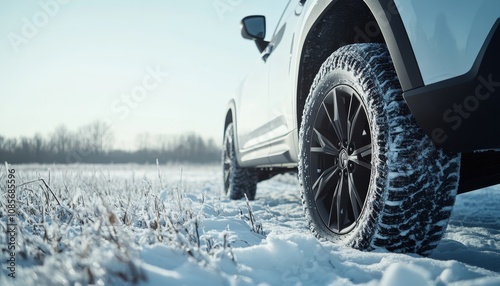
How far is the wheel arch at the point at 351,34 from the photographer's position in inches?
55.1

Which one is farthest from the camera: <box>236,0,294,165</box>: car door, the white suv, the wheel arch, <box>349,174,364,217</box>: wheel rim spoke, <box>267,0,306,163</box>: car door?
<box>236,0,294,165</box>: car door

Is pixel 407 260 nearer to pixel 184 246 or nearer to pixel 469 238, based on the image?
pixel 184 246

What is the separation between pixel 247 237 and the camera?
6.07ft

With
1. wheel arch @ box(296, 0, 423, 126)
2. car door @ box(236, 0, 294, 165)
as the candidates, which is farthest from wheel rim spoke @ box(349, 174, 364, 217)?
car door @ box(236, 0, 294, 165)

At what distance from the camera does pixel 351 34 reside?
2.35 meters

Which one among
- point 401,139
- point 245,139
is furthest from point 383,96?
point 245,139

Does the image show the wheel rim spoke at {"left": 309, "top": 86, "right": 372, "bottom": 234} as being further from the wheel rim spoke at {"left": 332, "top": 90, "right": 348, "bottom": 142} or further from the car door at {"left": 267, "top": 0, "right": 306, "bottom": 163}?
the car door at {"left": 267, "top": 0, "right": 306, "bottom": 163}

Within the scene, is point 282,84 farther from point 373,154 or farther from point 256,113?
point 373,154

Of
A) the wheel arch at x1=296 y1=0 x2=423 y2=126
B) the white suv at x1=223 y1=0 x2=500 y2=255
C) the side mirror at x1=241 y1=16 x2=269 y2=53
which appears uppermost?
the side mirror at x1=241 y1=16 x2=269 y2=53

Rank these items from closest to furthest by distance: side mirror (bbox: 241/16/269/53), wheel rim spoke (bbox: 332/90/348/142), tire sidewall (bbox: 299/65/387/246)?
tire sidewall (bbox: 299/65/387/246)
wheel rim spoke (bbox: 332/90/348/142)
side mirror (bbox: 241/16/269/53)

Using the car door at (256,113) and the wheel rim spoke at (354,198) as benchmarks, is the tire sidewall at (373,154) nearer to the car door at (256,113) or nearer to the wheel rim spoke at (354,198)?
the wheel rim spoke at (354,198)

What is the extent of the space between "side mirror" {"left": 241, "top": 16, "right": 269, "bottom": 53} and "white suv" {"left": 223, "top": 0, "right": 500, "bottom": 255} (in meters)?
1.22

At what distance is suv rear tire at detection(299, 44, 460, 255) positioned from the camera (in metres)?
1.43

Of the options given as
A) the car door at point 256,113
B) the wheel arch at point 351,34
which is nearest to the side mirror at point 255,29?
the car door at point 256,113
